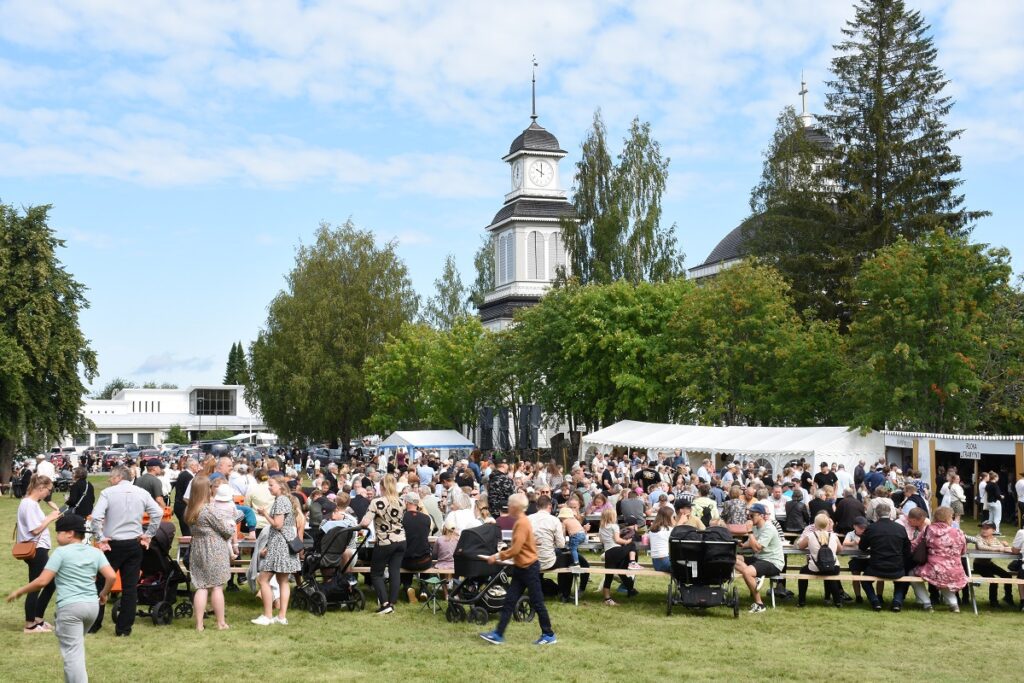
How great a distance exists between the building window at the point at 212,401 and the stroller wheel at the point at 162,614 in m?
123

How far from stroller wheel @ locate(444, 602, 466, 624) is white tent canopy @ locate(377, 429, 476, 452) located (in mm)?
32979

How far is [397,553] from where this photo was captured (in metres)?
13.2

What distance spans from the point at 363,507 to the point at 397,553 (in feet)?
9.37

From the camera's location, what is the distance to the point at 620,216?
5331cm

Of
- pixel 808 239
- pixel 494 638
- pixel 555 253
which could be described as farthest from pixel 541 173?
pixel 494 638

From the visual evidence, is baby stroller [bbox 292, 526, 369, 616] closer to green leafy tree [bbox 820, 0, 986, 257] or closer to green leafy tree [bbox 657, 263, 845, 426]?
green leafy tree [bbox 657, 263, 845, 426]

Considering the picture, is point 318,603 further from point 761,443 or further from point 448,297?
point 448,297

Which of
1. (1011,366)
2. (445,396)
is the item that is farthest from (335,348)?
(1011,366)

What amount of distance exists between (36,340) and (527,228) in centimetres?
3848

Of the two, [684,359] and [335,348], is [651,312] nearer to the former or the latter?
[684,359]

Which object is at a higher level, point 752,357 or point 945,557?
point 752,357

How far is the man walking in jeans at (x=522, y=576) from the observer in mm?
11156

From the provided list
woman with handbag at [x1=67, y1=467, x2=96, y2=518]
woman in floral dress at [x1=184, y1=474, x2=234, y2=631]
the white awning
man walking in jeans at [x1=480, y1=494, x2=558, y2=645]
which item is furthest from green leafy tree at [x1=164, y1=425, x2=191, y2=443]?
man walking in jeans at [x1=480, y1=494, x2=558, y2=645]

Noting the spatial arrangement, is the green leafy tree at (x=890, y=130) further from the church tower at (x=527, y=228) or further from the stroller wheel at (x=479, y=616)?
the stroller wheel at (x=479, y=616)
